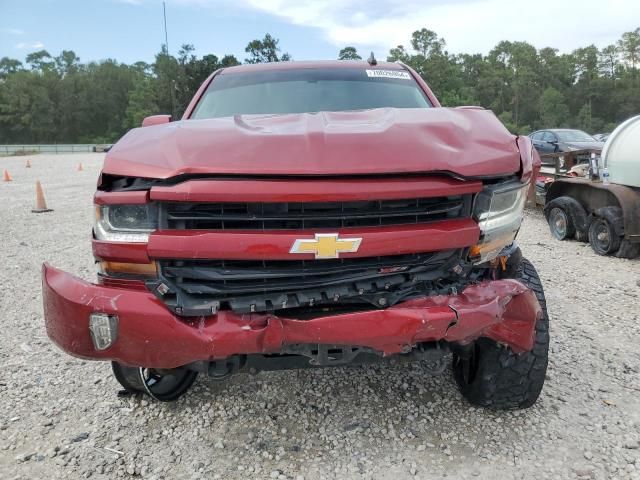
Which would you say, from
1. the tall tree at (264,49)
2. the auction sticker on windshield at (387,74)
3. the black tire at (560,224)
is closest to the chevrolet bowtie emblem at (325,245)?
the auction sticker on windshield at (387,74)

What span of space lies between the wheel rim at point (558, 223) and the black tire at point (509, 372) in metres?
5.19

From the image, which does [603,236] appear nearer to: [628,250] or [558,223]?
[628,250]

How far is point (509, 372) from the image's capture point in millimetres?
2529

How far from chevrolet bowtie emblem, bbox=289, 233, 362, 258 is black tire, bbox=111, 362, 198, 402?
3.83 feet

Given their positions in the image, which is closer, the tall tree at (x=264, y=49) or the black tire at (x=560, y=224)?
the black tire at (x=560, y=224)

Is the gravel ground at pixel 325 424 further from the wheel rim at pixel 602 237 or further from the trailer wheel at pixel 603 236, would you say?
the wheel rim at pixel 602 237

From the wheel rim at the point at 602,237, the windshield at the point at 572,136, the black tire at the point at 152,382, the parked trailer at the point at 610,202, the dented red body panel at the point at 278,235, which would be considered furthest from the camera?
the windshield at the point at 572,136

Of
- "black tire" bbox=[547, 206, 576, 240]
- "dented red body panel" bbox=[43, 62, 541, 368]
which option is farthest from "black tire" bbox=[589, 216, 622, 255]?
"dented red body panel" bbox=[43, 62, 541, 368]

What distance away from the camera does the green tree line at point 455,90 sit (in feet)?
226

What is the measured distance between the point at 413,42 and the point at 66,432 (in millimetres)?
74530

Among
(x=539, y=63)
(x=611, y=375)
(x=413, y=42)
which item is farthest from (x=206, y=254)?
(x=539, y=63)

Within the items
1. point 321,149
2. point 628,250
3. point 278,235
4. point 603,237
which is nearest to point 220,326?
point 278,235

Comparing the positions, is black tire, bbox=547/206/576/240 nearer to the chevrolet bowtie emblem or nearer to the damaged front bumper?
the damaged front bumper

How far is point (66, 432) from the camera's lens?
8.67ft
